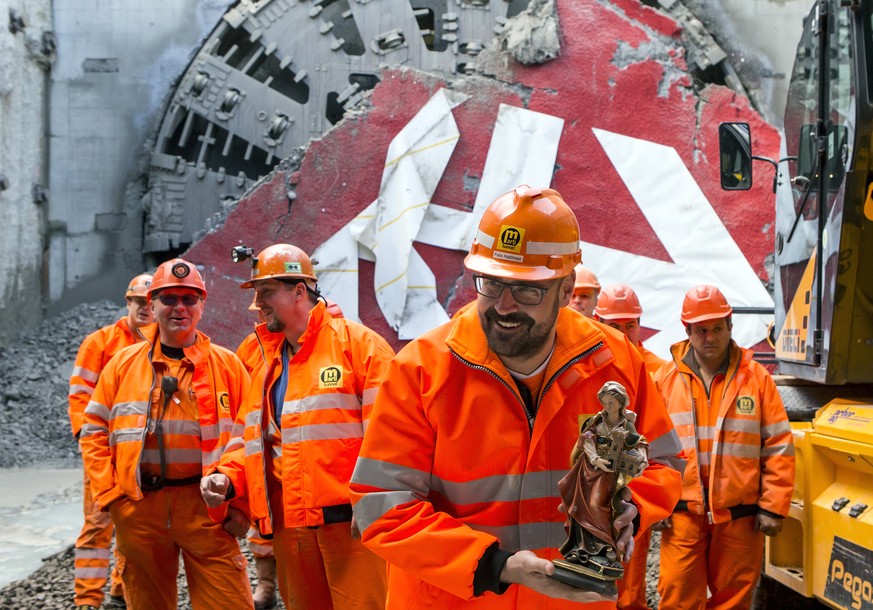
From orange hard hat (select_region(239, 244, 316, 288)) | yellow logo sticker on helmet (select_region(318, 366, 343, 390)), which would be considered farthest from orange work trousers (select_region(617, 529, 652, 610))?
orange hard hat (select_region(239, 244, 316, 288))

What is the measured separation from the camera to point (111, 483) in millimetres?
4621

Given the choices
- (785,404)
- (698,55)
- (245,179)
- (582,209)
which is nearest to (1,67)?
(245,179)

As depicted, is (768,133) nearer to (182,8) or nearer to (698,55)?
(698,55)

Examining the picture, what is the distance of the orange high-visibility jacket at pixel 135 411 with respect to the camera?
15.1ft

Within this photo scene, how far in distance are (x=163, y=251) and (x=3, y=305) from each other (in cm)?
208

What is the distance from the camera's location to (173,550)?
15.1 ft

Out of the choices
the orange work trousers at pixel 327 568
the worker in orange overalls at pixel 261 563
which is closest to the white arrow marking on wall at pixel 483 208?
the worker in orange overalls at pixel 261 563

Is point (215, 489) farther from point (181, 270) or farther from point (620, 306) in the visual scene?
point (620, 306)

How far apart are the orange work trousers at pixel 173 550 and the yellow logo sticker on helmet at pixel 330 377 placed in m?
1.03

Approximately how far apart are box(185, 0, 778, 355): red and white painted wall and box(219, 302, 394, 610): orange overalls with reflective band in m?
6.05

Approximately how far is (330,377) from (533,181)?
6.70m

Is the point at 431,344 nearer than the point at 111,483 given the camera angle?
Yes

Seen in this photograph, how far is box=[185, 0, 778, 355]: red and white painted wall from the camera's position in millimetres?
10102

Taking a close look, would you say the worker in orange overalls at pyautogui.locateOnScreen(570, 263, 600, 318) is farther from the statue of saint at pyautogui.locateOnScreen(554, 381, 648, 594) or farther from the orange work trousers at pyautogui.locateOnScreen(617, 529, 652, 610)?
the statue of saint at pyautogui.locateOnScreen(554, 381, 648, 594)
